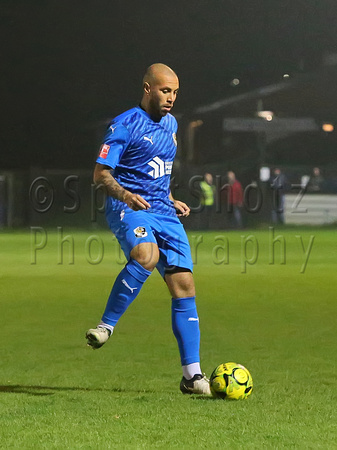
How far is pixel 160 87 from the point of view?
18.5ft

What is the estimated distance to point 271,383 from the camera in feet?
19.5

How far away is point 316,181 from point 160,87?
28259 millimetres

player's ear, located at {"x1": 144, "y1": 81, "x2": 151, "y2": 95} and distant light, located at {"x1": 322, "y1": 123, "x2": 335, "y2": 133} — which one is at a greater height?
distant light, located at {"x1": 322, "y1": 123, "x2": 335, "y2": 133}

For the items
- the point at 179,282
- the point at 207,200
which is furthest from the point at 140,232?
the point at 207,200

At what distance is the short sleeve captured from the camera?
5.55 metres

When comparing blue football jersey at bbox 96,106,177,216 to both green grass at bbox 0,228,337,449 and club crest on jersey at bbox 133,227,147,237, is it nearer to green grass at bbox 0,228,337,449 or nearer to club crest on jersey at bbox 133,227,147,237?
club crest on jersey at bbox 133,227,147,237

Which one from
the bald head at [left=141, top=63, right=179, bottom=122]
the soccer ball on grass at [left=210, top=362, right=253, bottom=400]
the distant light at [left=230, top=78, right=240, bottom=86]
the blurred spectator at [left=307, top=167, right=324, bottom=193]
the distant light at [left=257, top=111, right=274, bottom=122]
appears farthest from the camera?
the distant light at [left=257, top=111, right=274, bottom=122]

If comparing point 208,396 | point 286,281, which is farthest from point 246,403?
point 286,281

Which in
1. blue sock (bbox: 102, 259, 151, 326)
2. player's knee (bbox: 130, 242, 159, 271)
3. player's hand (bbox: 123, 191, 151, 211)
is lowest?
blue sock (bbox: 102, 259, 151, 326)

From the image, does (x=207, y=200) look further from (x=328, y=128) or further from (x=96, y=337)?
(x=96, y=337)

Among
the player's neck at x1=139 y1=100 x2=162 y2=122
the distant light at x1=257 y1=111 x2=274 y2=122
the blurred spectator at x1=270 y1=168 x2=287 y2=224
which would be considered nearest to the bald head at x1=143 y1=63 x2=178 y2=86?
the player's neck at x1=139 y1=100 x2=162 y2=122

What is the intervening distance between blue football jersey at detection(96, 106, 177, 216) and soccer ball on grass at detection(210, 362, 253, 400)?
1157 mm

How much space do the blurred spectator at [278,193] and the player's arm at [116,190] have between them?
82.3 ft

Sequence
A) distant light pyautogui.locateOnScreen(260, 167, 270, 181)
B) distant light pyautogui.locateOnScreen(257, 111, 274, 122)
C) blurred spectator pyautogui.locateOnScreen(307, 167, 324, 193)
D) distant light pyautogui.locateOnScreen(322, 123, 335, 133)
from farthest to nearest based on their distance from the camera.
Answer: distant light pyautogui.locateOnScreen(322, 123, 335, 133)
distant light pyautogui.locateOnScreen(257, 111, 274, 122)
blurred spectator pyautogui.locateOnScreen(307, 167, 324, 193)
distant light pyautogui.locateOnScreen(260, 167, 270, 181)
